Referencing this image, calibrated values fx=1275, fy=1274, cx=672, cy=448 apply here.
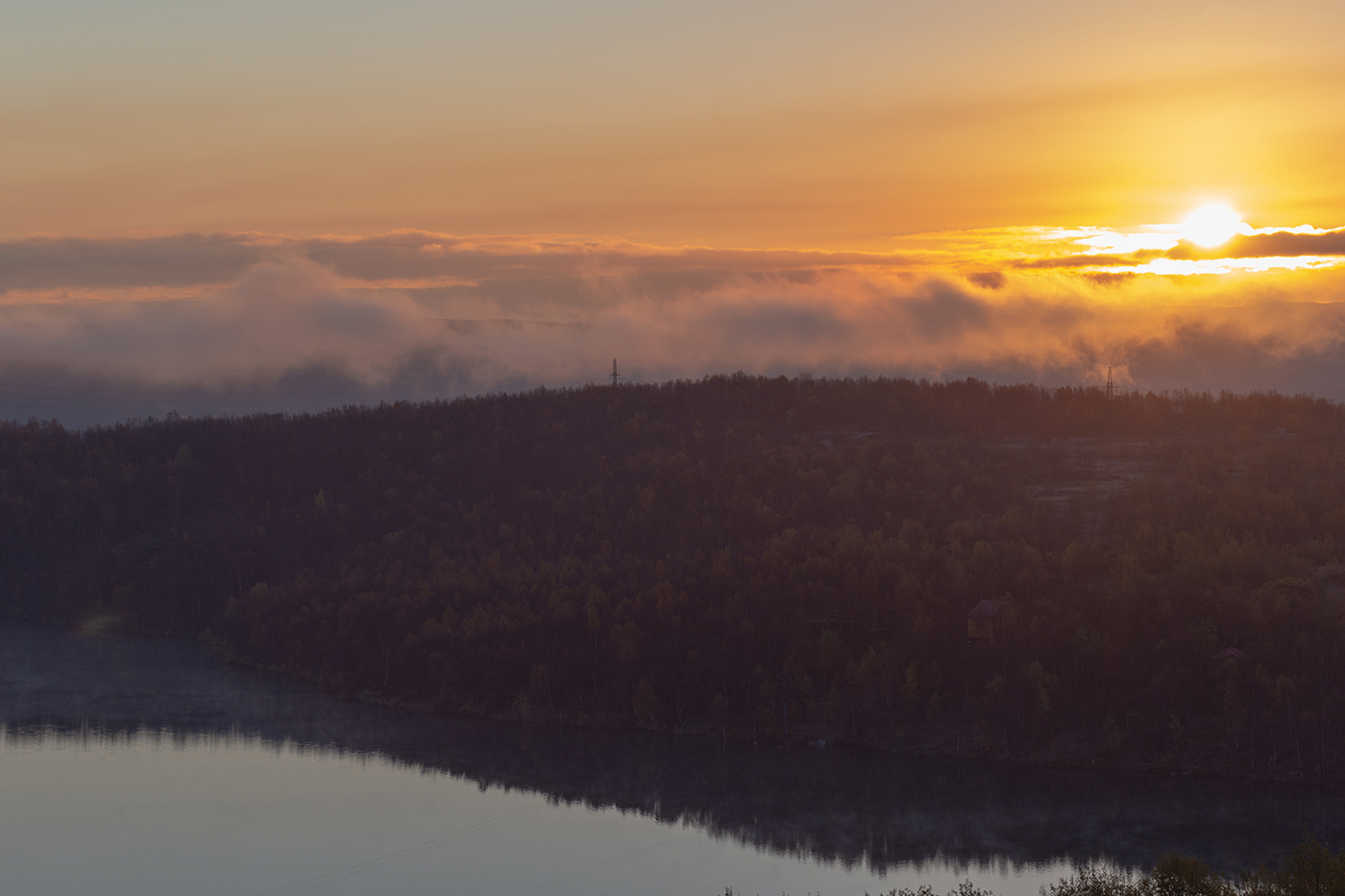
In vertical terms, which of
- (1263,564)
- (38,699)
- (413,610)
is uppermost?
(1263,564)

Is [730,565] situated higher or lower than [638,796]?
higher

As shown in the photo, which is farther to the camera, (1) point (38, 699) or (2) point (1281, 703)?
(1) point (38, 699)

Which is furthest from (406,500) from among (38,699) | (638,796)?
(638,796)

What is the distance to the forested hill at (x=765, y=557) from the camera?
80500 mm

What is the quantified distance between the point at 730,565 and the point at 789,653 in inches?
608

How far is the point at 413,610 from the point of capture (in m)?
110

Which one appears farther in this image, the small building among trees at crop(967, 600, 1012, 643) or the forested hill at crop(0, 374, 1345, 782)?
the small building among trees at crop(967, 600, 1012, 643)

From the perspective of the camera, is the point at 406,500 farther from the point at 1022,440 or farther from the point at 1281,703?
the point at 1281,703

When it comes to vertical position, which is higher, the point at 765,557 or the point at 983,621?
the point at 765,557

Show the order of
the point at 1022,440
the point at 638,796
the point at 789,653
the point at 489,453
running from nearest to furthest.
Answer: the point at 638,796
the point at 789,653
the point at 1022,440
the point at 489,453

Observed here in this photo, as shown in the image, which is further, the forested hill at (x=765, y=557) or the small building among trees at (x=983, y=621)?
the small building among trees at (x=983, y=621)

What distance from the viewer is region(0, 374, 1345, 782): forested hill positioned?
8050 centimetres

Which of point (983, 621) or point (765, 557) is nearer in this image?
point (983, 621)

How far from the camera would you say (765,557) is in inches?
3979
